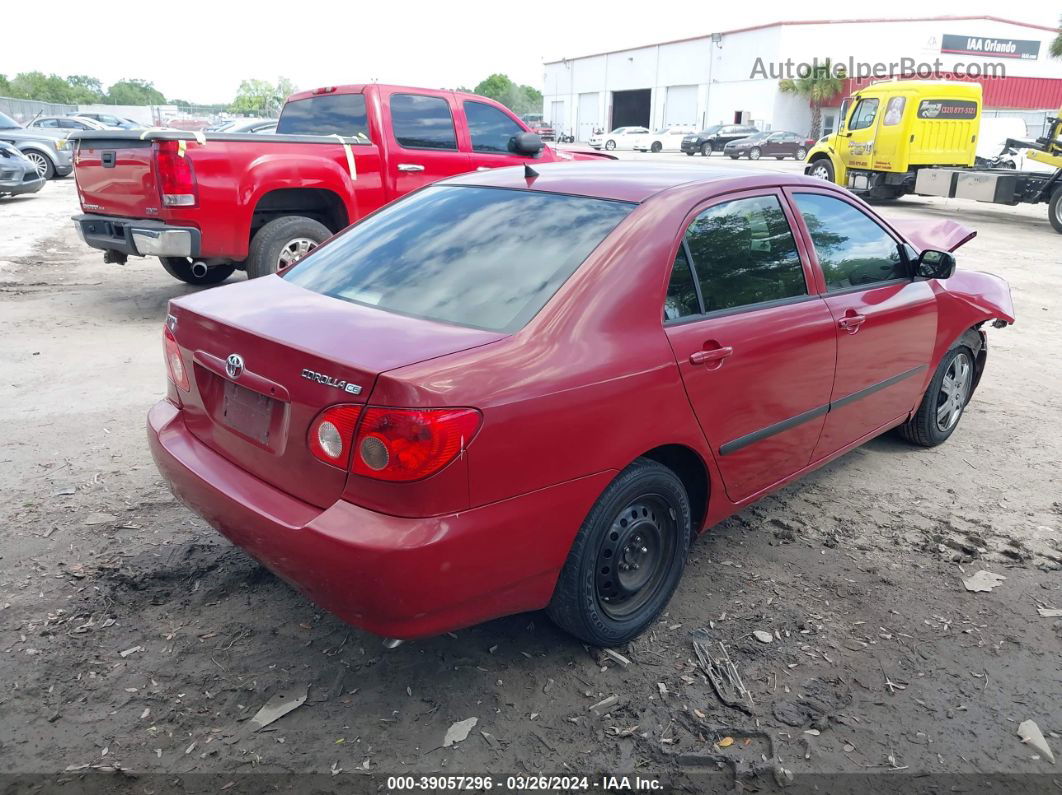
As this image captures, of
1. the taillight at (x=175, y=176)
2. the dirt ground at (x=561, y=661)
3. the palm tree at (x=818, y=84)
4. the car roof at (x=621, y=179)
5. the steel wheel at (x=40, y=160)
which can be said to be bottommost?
the dirt ground at (x=561, y=661)

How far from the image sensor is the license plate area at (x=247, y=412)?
2570 millimetres

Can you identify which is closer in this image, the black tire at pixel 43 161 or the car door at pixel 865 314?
the car door at pixel 865 314

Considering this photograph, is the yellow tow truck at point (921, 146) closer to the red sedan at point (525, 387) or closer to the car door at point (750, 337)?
the car door at point (750, 337)

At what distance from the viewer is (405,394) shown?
223cm

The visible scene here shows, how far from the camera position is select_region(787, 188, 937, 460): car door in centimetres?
370

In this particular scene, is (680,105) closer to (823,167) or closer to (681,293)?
(823,167)

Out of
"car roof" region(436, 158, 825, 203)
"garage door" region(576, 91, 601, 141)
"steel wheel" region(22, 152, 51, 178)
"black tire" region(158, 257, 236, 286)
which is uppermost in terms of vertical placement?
"garage door" region(576, 91, 601, 141)

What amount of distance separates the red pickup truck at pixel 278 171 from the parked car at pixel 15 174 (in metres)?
10.4

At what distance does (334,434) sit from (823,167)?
20706 millimetres

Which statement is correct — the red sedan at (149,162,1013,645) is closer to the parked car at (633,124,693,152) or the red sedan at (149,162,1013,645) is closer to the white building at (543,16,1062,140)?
the parked car at (633,124,693,152)

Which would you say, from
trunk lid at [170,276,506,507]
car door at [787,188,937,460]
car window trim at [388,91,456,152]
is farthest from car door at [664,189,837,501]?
car window trim at [388,91,456,152]

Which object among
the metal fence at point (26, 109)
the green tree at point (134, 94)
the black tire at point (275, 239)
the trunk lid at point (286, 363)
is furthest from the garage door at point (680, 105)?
the green tree at point (134, 94)

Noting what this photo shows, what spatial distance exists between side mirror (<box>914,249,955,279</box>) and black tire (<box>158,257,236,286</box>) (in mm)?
6444

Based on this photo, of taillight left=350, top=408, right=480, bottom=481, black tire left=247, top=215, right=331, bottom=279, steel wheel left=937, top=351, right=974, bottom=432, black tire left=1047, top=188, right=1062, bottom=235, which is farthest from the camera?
black tire left=1047, top=188, right=1062, bottom=235
